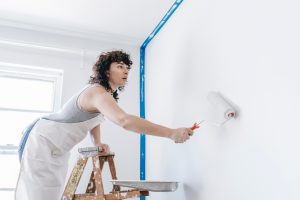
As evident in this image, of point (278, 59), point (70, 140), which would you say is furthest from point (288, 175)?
point (70, 140)

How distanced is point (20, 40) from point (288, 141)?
193cm

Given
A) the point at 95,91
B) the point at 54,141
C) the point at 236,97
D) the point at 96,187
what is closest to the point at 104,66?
the point at 95,91

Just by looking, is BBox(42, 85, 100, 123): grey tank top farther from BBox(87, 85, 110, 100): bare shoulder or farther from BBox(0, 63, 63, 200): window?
BBox(0, 63, 63, 200): window

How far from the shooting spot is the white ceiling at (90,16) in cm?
192

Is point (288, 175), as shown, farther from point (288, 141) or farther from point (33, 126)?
point (33, 126)

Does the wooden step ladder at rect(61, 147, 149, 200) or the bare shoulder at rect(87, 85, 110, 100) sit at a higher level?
the bare shoulder at rect(87, 85, 110, 100)

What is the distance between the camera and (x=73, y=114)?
4.77 feet

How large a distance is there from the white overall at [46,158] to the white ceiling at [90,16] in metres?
0.85

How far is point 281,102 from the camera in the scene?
0.97m

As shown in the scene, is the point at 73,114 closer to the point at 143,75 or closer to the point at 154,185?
the point at 154,185

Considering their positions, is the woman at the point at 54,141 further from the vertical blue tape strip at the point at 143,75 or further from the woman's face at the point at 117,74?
the vertical blue tape strip at the point at 143,75

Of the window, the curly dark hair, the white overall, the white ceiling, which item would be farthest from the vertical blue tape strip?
the white overall

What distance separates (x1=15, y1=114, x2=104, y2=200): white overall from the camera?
1.43 meters

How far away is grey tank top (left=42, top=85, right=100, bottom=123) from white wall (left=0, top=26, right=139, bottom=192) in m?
0.64
